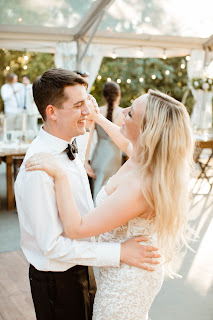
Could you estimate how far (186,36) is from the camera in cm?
927

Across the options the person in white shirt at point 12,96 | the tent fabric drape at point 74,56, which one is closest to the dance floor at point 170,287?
the person in white shirt at point 12,96

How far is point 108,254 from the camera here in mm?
1416

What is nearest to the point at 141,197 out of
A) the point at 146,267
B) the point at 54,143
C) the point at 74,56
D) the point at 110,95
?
the point at 146,267

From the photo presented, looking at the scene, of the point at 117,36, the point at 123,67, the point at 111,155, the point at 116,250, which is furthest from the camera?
the point at 123,67

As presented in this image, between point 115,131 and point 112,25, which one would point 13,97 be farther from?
point 115,131

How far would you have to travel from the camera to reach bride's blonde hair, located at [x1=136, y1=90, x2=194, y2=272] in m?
1.34

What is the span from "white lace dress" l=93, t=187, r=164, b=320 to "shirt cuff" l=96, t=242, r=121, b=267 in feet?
0.26

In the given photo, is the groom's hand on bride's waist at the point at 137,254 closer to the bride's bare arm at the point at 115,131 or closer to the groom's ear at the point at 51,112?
the groom's ear at the point at 51,112

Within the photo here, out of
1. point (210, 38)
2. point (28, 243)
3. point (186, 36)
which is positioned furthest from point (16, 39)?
point (28, 243)

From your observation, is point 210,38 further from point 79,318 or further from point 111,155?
point 79,318

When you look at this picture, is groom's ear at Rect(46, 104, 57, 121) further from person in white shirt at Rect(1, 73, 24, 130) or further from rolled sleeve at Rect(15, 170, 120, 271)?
person in white shirt at Rect(1, 73, 24, 130)

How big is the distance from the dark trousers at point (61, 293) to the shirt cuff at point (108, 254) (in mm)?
134

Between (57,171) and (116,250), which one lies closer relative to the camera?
(57,171)

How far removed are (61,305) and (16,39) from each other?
7.72 m
